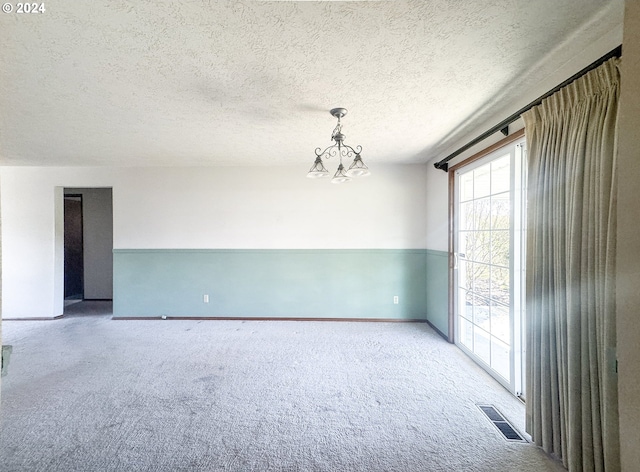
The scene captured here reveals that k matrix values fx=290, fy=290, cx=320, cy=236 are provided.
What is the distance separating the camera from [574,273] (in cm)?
158

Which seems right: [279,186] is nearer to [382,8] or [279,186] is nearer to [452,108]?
[452,108]

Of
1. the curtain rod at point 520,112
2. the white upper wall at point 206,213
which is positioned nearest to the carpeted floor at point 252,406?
Answer: the white upper wall at point 206,213

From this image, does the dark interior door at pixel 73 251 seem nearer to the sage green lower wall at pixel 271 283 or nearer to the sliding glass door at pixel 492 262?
the sage green lower wall at pixel 271 283

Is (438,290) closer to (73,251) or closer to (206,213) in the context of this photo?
(206,213)

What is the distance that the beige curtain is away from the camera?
142cm

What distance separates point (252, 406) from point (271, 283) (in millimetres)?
2249

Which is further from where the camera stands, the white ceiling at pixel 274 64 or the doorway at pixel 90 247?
the doorway at pixel 90 247

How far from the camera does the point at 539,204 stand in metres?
1.84

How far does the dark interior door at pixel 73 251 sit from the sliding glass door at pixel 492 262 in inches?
267

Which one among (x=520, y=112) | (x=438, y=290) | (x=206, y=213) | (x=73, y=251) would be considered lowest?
(x=438, y=290)

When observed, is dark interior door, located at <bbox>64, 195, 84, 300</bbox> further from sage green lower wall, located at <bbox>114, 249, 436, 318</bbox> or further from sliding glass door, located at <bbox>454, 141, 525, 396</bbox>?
sliding glass door, located at <bbox>454, 141, 525, 396</bbox>

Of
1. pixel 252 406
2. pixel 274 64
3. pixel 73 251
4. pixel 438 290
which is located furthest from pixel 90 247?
pixel 438 290

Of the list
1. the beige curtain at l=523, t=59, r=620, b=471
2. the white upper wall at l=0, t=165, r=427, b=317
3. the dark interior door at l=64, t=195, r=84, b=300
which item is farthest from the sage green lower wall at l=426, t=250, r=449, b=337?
the dark interior door at l=64, t=195, r=84, b=300

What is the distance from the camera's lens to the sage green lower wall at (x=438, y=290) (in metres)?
3.62
